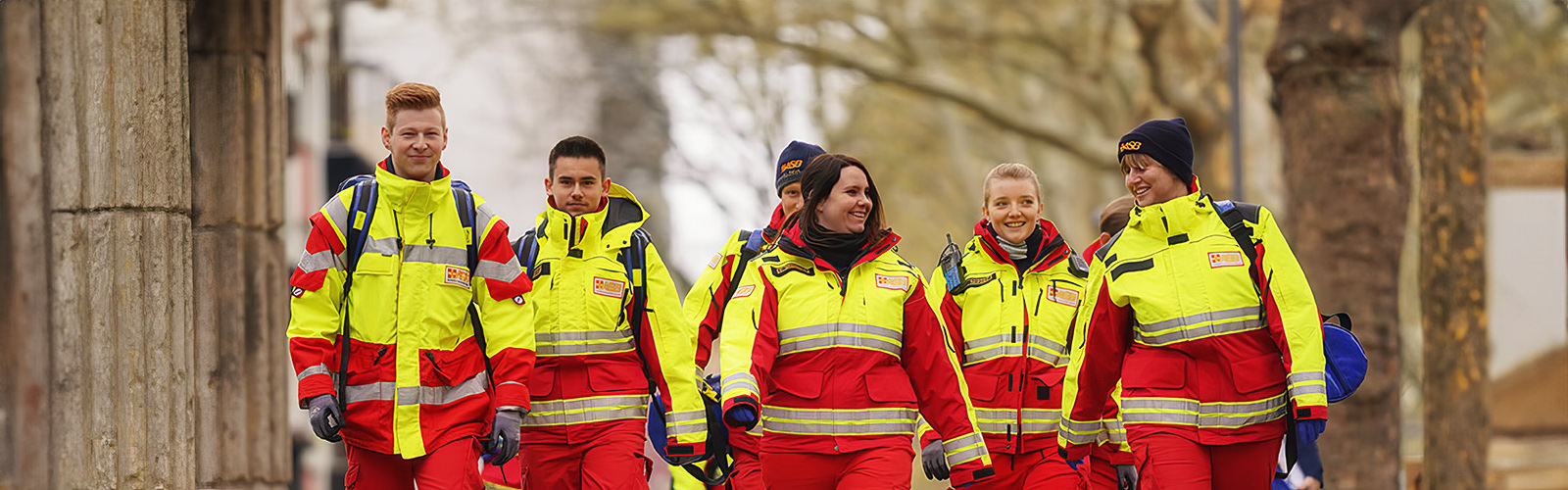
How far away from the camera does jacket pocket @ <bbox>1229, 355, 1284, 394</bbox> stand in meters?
7.11

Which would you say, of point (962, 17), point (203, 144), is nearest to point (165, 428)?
point (203, 144)

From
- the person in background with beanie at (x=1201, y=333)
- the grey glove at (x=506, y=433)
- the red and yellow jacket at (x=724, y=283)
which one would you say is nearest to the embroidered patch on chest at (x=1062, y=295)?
the person in background with beanie at (x=1201, y=333)

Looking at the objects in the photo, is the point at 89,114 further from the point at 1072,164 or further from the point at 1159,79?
the point at 1072,164

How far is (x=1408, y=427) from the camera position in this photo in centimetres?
3234

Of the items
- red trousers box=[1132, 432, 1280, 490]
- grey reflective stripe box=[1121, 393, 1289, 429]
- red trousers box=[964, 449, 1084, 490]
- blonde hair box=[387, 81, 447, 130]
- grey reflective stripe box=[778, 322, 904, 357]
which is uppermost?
blonde hair box=[387, 81, 447, 130]

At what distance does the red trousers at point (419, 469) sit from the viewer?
6.94 m

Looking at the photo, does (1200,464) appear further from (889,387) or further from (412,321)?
(412,321)

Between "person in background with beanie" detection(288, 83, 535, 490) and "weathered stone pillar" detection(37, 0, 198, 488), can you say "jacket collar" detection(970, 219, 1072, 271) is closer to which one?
"person in background with beanie" detection(288, 83, 535, 490)

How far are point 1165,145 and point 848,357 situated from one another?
1.55m

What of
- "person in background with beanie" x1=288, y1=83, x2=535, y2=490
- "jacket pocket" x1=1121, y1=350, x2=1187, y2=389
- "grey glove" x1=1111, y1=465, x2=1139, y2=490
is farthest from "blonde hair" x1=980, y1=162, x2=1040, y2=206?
"person in background with beanie" x1=288, y1=83, x2=535, y2=490

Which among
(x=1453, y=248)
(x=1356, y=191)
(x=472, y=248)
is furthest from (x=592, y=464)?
(x=1453, y=248)

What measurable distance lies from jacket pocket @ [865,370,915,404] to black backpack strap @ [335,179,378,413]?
1.94m

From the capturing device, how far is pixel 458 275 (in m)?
7.07

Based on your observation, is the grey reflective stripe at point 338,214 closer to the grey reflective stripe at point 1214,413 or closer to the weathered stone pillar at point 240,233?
the weathered stone pillar at point 240,233
